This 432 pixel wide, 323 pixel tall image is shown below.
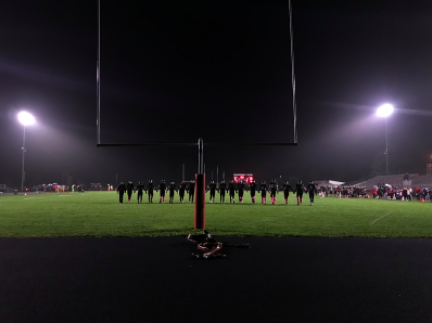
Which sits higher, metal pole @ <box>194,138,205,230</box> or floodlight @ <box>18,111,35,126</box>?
floodlight @ <box>18,111,35,126</box>

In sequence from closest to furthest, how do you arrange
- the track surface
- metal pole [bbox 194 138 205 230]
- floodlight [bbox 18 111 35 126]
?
the track surface
metal pole [bbox 194 138 205 230]
floodlight [bbox 18 111 35 126]

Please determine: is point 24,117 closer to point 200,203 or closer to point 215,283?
point 200,203

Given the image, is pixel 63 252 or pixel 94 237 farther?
pixel 94 237

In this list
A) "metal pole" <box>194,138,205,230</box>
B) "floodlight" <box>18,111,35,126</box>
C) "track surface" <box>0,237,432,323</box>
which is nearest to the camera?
"track surface" <box>0,237,432,323</box>

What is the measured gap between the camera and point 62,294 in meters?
3.21

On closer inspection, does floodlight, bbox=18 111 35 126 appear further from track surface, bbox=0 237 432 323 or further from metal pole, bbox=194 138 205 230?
metal pole, bbox=194 138 205 230

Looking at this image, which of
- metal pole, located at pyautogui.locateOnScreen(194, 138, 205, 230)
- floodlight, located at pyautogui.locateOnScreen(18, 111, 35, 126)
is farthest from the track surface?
floodlight, located at pyautogui.locateOnScreen(18, 111, 35, 126)

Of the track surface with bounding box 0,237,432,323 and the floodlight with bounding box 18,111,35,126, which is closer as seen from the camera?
the track surface with bounding box 0,237,432,323

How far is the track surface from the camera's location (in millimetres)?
2738

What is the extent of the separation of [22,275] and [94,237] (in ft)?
9.01

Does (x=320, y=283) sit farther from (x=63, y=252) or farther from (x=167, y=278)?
(x=63, y=252)

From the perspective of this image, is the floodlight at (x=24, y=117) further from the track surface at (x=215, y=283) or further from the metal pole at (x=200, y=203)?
the metal pole at (x=200, y=203)

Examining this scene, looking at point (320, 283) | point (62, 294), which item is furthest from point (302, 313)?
point (62, 294)

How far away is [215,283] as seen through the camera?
355 cm
